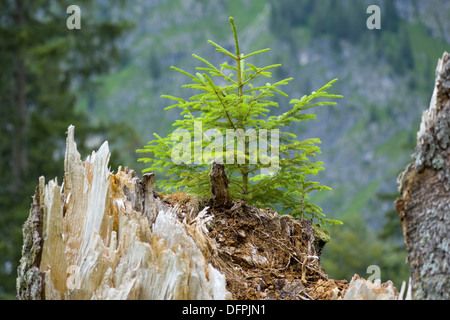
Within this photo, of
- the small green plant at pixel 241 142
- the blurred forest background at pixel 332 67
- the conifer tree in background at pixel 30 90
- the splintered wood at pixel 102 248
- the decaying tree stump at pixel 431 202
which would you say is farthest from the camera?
the blurred forest background at pixel 332 67

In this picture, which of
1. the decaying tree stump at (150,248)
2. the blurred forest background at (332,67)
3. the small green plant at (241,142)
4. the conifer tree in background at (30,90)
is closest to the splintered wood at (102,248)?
the decaying tree stump at (150,248)

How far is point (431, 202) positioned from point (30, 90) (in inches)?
1261

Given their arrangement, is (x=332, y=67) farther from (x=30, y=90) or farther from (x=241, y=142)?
(x=241, y=142)

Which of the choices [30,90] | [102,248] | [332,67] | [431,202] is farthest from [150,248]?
[332,67]

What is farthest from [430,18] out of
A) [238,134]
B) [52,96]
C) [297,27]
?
[238,134]

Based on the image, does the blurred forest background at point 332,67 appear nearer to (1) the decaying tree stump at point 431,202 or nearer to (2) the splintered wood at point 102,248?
(2) the splintered wood at point 102,248

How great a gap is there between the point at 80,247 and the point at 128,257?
618 mm

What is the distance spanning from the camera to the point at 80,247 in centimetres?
468

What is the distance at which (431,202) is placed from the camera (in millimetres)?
3809

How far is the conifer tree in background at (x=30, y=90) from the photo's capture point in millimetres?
24984

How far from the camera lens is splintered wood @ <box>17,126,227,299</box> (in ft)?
13.6

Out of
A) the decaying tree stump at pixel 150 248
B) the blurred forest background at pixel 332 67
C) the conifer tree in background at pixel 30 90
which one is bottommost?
the decaying tree stump at pixel 150 248

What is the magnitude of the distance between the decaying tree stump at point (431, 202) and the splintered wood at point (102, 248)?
157 cm
